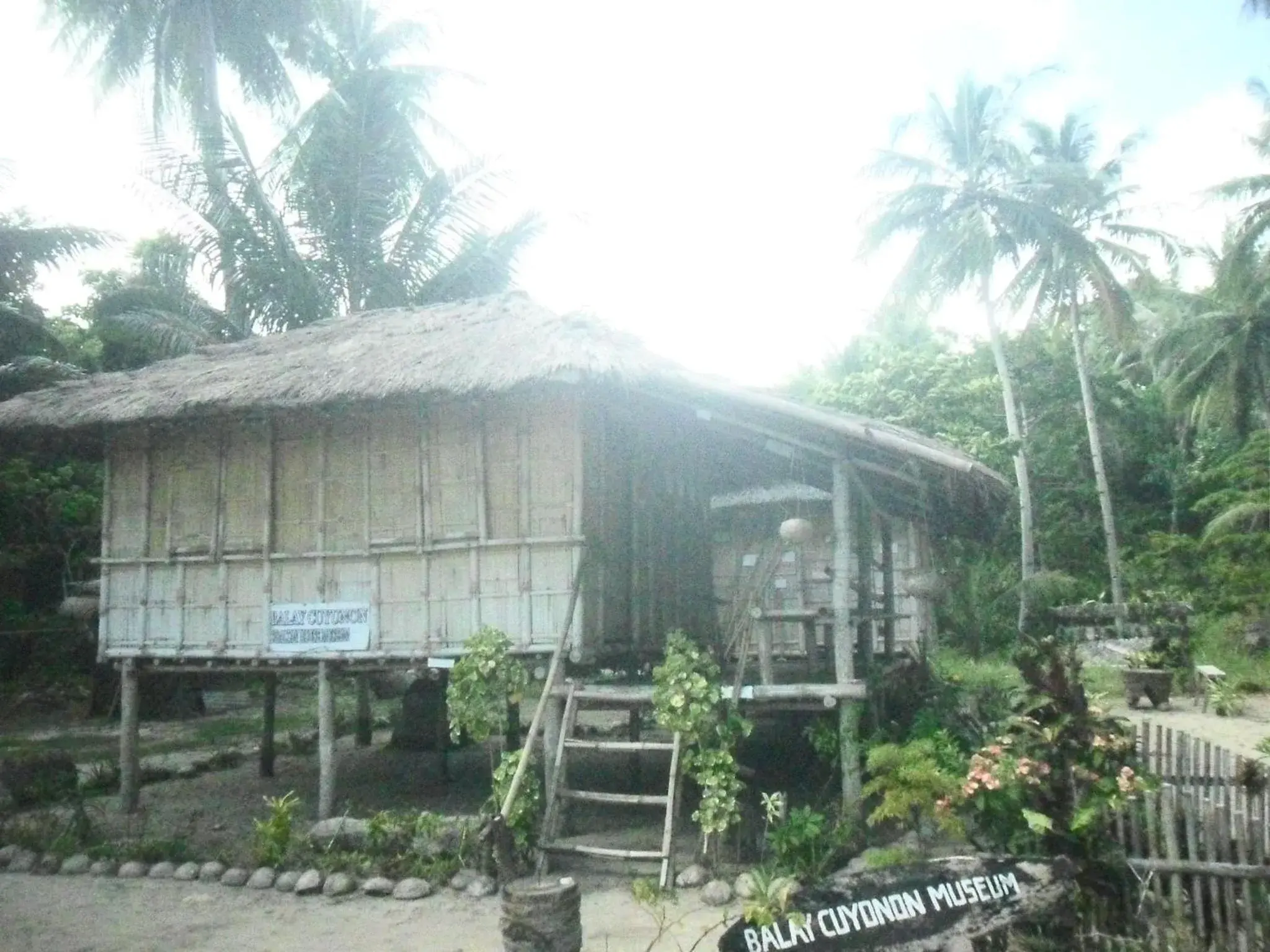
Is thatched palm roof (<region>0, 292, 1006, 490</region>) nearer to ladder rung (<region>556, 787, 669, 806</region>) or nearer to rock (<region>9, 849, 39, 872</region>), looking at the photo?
ladder rung (<region>556, 787, 669, 806</region>)

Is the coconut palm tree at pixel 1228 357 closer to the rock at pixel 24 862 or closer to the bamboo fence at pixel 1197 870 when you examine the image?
the bamboo fence at pixel 1197 870

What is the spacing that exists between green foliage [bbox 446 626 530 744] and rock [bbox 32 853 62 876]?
10.5 feet

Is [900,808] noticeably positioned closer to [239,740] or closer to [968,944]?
[968,944]

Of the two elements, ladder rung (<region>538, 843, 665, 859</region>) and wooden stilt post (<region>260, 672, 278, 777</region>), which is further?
wooden stilt post (<region>260, 672, 278, 777</region>)

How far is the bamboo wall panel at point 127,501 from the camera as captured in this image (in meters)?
9.73

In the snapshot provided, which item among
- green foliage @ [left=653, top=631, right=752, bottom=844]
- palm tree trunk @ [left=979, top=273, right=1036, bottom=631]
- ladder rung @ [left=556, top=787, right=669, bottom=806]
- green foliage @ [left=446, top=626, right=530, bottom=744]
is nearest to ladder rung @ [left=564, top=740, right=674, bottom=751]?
green foliage @ [left=653, top=631, right=752, bottom=844]

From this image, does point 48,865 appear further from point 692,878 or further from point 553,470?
point 692,878

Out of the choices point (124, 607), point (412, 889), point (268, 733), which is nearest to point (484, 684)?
point (412, 889)

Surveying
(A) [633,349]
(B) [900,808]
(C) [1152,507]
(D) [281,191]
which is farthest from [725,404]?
(C) [1152,507]

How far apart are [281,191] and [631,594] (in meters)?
12.5

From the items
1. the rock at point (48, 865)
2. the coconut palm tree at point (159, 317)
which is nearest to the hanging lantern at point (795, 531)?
the rock at point (48, 865)

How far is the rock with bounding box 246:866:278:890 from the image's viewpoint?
750cm

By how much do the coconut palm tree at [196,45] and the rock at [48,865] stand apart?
37.2ft

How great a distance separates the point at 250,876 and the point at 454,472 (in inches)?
128
